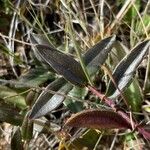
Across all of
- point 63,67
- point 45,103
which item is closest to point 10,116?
point 45,103

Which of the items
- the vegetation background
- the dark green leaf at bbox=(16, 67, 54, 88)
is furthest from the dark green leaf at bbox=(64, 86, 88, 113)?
the dark green leaf at bbox=(16, 67, 54, 88)

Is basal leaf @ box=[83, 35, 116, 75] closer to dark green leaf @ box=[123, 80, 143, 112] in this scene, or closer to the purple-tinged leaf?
the purple-tinged leaf

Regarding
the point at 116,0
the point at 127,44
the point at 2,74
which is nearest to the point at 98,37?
the point at 127,44

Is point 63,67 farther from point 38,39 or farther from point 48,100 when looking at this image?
point 38,39

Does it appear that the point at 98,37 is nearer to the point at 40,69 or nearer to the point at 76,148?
the point at 40,69

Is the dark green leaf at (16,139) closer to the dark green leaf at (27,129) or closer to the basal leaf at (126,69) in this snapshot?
the dark green leaf at (27,129)

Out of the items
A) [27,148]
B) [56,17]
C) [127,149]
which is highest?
[56,17]
